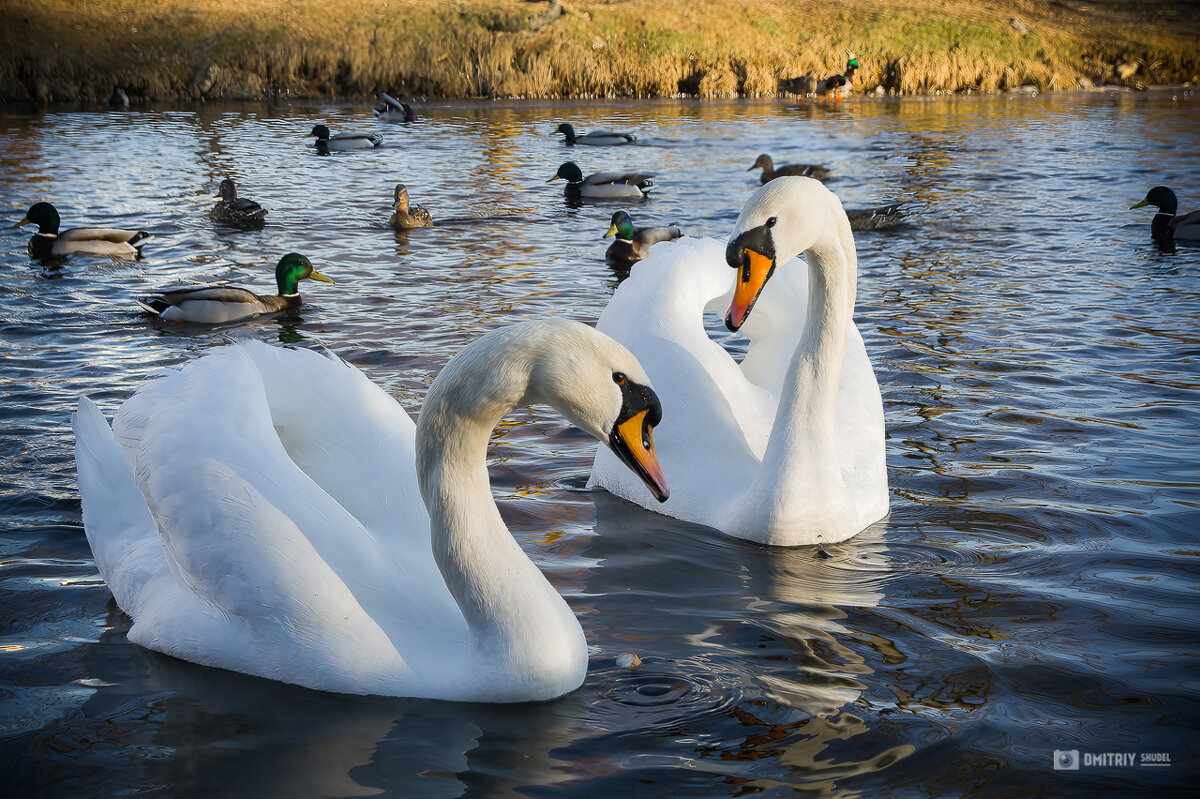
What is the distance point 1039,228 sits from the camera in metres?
12.9

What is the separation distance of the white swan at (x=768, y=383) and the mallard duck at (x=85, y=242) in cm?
729

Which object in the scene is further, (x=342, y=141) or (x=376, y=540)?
(x=342, y=141)

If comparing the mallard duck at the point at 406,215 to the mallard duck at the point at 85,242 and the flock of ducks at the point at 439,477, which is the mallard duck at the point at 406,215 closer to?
the mallard duck at the point at 85,242

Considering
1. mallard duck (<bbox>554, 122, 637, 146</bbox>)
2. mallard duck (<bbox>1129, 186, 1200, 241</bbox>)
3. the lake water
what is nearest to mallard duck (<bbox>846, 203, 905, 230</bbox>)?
the lake water

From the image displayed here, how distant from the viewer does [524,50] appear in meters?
31.3

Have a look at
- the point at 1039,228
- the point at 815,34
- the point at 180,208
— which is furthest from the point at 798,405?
the point at 815,34

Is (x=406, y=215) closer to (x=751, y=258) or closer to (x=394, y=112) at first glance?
(x=751, y=258)

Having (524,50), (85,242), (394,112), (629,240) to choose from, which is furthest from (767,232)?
(524,50)

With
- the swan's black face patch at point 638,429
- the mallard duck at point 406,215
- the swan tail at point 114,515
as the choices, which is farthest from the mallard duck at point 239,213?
the swan's black face patch at point 638,429

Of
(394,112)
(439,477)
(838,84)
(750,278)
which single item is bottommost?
(439,477)

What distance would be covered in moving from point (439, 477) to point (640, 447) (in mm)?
620

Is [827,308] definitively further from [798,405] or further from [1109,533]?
[1109,533]

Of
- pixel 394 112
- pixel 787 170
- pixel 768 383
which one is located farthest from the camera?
pixel 394 112

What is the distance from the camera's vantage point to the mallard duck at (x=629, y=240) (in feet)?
39.0
